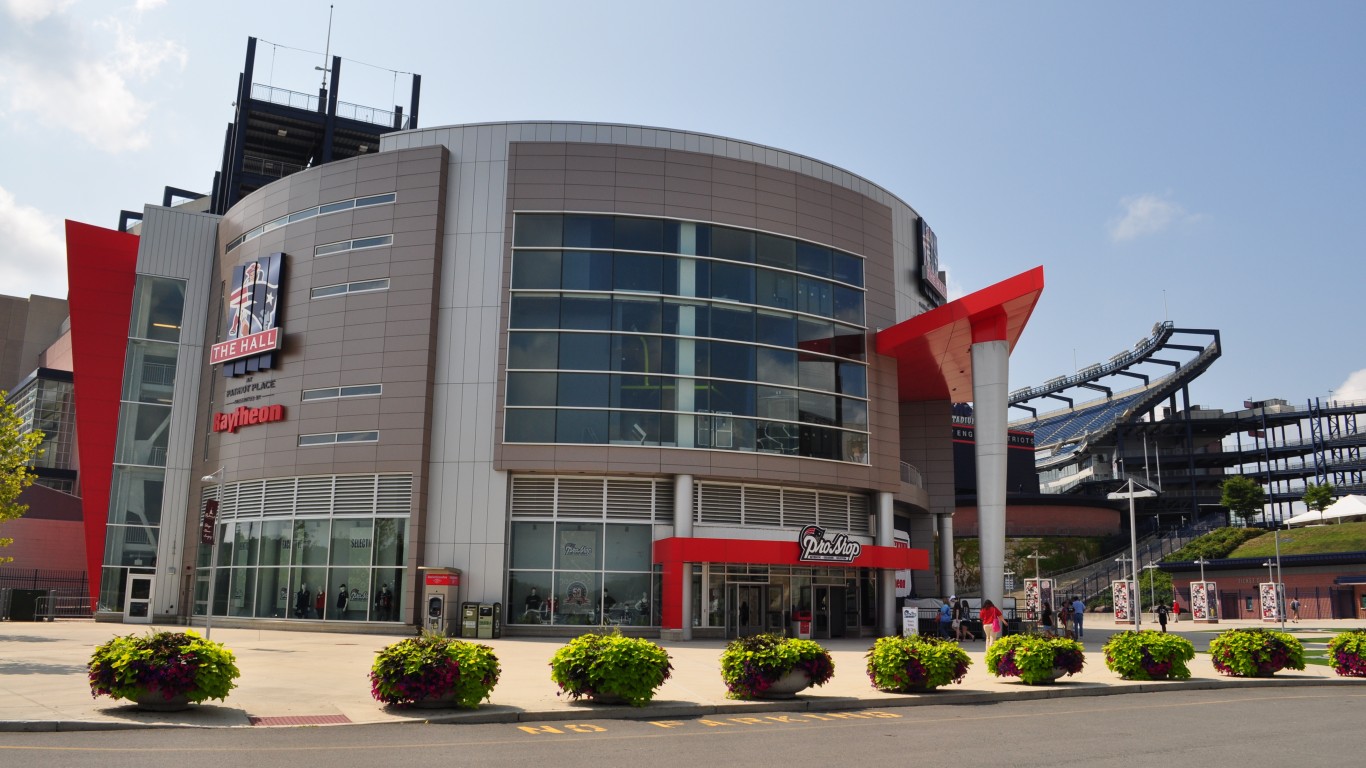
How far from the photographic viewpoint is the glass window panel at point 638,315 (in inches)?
1610

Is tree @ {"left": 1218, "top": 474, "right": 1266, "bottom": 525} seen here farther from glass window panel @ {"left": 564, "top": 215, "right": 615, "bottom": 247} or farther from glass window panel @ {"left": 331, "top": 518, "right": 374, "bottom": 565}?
glass window panel @ {"left": 331, "top": 518, "right": 374, "bottom": 565}

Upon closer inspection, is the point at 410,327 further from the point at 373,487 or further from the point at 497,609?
the point at 497,609

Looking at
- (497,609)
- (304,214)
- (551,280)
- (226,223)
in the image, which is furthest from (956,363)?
(226,223)

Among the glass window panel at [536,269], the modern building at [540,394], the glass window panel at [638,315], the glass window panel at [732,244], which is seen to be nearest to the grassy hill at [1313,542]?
the modern building at [540,394]

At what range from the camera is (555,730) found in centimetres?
1523

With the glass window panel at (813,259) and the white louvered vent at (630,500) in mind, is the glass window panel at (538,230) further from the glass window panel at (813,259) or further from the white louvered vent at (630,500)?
the glass window panel at (813,259)

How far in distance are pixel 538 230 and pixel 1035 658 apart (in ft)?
87.8

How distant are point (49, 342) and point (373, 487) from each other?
→ 6337 centimetres

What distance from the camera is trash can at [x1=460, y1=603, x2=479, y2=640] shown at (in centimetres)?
3706

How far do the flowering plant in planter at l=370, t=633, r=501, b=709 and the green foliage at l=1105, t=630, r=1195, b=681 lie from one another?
14948mm

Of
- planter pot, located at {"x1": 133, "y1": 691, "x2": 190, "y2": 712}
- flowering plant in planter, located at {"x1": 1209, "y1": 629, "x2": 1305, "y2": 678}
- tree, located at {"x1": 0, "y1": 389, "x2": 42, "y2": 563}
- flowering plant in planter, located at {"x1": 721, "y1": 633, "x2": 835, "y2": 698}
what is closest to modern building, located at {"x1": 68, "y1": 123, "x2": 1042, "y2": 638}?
tree, located at {"x1": 0, "y1": 389, "x2": 42, "y2": 563}

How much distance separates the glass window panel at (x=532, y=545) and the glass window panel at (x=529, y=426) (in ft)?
10.8

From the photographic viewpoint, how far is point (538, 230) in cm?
4166

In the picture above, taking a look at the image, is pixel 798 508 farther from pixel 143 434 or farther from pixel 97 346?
pixel 97 346
